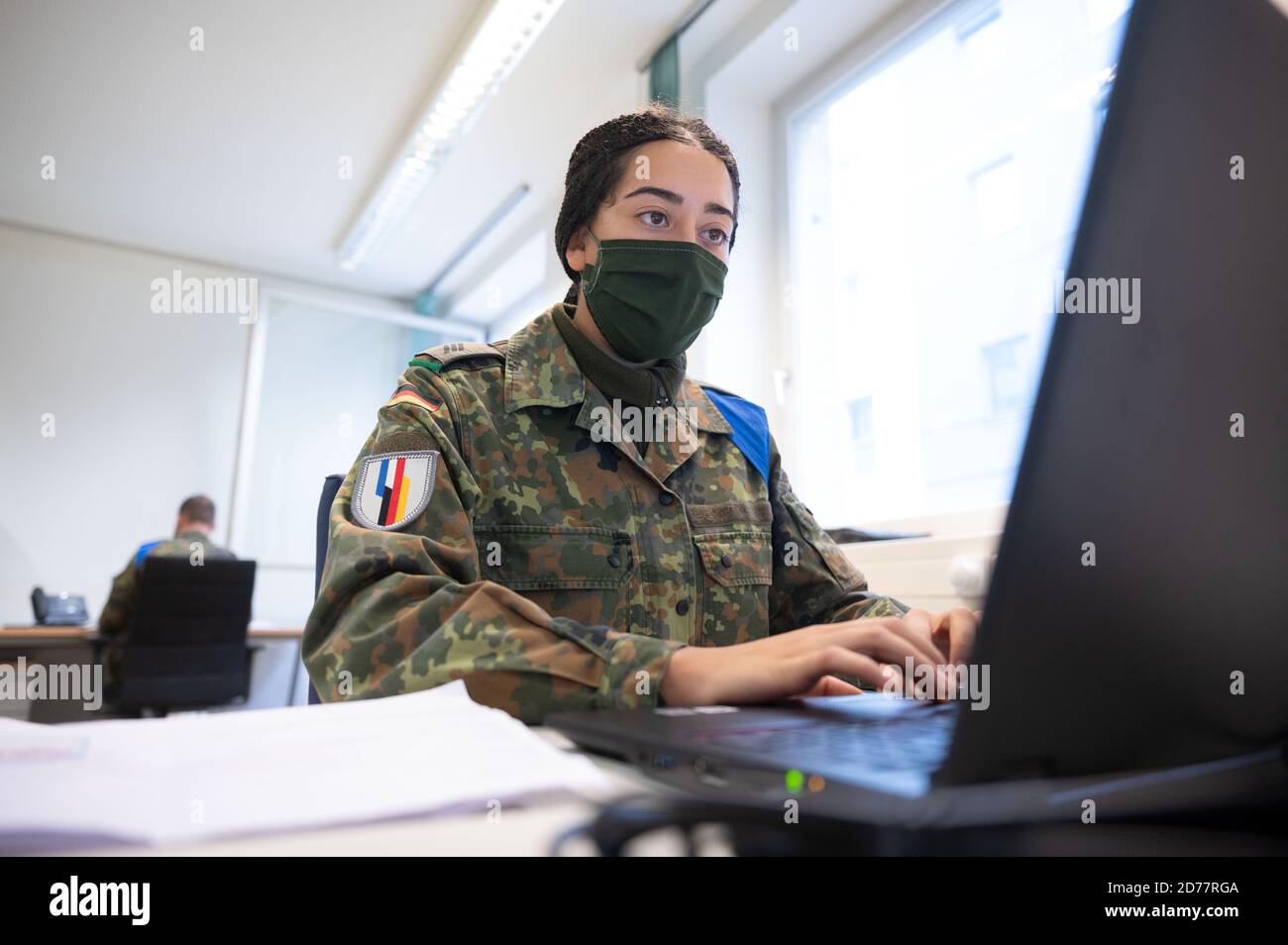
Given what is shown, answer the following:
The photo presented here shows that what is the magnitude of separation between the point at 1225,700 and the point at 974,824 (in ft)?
0.56

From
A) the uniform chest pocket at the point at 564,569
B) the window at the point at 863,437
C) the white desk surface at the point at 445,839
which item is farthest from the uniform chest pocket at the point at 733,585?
the window at the point at 863,437

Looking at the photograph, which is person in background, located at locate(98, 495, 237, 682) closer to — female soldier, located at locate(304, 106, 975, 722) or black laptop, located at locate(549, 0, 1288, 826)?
female soldier, located at locate(304, 106, 975, 722)

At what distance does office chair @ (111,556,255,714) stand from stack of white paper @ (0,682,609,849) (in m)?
3.46

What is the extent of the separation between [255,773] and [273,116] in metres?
3.98

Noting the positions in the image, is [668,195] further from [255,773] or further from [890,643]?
[255,773]

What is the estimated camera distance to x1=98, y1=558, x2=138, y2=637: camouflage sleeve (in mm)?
3445

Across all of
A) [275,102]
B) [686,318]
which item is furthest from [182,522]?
[686,318]

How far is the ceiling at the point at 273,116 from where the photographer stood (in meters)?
3.06

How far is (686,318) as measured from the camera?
1162 mm

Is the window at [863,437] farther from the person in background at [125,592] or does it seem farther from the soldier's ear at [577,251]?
the person in background at [125,592]

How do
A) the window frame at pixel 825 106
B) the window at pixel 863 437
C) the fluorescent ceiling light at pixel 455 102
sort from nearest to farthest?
1. the window frame at pixel 825 106
2. the window at pixel 863 437
3. the fluorescent ceiling light at pixel 455 102

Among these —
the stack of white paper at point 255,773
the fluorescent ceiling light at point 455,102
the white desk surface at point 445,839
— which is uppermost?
the fluorescent ceiling light at point 455,102

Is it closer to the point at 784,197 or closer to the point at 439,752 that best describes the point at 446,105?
the point at 784,197

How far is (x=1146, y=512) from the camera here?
0.99ft
